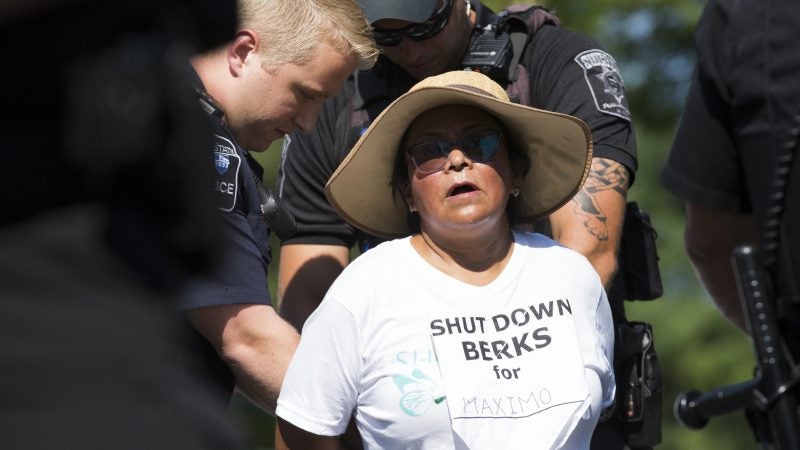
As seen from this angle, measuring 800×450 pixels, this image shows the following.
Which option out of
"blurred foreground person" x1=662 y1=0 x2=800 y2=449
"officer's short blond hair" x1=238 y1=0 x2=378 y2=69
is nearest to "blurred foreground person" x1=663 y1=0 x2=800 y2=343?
"blurred foreground person" x1=662 y1=0 x2=800 y2=449

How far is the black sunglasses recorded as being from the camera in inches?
148

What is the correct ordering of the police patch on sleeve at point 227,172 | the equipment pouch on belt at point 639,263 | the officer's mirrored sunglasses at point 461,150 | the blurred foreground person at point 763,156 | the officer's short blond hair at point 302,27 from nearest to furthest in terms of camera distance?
1. the blurred foreground person at point 763,156
2. the police patch on sleeve at point 227,172
3. the officer's short blond hair at point 302,27
4. the officer's mirrored sunglasses at point 461,150
5. the equipment pouch on belt at point 639,263

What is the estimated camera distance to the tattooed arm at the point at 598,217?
362cm

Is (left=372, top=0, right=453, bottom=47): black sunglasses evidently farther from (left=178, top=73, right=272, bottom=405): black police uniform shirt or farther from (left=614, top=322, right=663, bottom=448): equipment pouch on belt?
(left=614, top=322, right=663, bottom=448): equipment pouch on belt

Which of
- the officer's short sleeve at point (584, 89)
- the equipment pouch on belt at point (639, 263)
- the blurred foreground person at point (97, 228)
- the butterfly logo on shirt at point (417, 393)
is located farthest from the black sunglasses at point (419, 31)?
the blurred foreground person at point (97, 228)

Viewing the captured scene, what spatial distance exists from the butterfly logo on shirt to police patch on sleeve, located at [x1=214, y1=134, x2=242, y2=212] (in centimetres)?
57

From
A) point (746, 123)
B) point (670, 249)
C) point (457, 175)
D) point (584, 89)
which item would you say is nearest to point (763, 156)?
point (746, 123)

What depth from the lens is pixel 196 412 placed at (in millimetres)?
1294

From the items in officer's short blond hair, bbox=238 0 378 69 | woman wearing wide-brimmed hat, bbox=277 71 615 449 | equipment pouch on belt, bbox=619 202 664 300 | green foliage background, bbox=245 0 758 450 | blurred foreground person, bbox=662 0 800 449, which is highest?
blurred foreground person, bbox=662 0 800 449

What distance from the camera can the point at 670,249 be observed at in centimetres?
1374

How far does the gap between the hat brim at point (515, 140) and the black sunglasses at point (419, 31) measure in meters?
0.42

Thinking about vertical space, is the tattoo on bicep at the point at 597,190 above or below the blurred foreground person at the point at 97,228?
below

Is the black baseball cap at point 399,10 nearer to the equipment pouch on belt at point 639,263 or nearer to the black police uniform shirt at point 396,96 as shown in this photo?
the black police uniform shirt at point 396,96

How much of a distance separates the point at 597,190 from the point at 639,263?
0.32 meters
